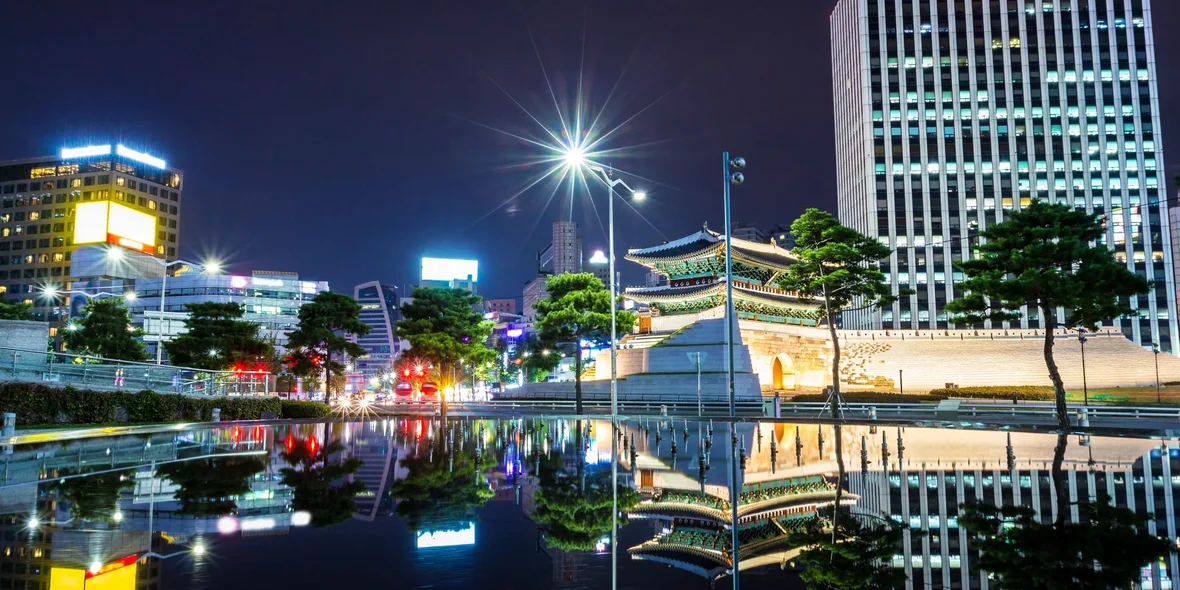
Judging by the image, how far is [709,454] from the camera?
22016 mm

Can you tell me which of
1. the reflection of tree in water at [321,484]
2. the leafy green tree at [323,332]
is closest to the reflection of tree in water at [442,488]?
the reflection of tree in water at [321,484]

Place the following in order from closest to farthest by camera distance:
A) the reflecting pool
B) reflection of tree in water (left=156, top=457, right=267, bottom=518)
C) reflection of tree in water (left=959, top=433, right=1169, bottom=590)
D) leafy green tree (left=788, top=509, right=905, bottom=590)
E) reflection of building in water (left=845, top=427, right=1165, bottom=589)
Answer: leafy green tree (left=788, top=509, right=905, bottom=590), reflection of tree in water (left=959, top=433, right=1169, bottom=590), the reflecting pool, reflection of building in water (left=845, top=427, right=1165, bottom=589), reflection of tree in water (left=156, top=457, right=267, bottom=518)

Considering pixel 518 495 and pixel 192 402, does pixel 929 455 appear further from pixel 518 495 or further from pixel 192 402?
pixel 192 402

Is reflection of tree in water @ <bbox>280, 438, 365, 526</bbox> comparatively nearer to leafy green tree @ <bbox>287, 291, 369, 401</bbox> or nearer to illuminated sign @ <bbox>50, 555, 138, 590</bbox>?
illuminated sign @ <bbox>50, 555, 138, 590</bbox>

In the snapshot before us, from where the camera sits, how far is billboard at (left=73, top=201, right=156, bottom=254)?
74188 millimetres

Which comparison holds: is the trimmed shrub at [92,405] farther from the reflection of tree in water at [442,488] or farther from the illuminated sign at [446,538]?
the illuminated sign at [446,538]

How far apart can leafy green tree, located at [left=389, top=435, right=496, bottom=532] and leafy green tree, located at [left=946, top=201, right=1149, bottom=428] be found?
78.6 feet

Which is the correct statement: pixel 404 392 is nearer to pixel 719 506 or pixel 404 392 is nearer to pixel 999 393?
pixel 999 393

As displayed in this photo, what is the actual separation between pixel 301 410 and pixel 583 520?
3648cm

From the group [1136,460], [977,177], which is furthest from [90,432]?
[977,177]

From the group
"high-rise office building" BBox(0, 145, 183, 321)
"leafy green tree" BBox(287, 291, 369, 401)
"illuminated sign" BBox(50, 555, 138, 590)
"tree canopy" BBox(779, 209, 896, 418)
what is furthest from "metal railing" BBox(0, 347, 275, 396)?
"high-rise office building" BBox(0, 145, 183, 321)

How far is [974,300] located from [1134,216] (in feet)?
270

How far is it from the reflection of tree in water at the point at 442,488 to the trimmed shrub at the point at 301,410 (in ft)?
72.2

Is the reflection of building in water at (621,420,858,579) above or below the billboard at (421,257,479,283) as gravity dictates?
below
